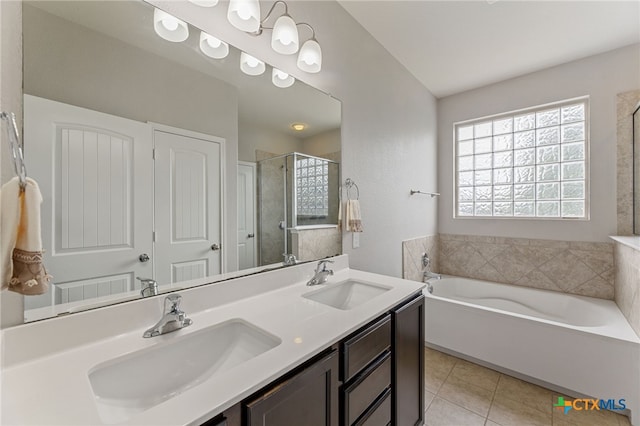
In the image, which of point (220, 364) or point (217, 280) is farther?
point (217, 280)

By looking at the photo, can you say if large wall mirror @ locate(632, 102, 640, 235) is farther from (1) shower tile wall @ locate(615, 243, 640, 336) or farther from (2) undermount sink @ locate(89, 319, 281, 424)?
(2) undermount sink @ locate(89, 319, 281, 424)

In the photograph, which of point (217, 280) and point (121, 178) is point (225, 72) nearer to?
point (121, 178)

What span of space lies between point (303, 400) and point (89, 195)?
3.13 ft

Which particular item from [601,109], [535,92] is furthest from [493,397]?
[535,92]

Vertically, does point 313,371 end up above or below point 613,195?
below

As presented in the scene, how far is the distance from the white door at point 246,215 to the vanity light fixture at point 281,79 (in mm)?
520

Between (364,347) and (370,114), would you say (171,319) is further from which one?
(370,114)

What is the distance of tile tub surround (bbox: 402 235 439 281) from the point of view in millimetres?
2688

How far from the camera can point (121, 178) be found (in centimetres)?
92

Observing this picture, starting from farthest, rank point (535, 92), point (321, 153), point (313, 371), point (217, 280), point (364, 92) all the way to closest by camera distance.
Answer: point (535, 92) → point (364, 92) → point (321, 153) → point (217, 280) → point (313, 371)

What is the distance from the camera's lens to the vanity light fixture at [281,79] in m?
1.46

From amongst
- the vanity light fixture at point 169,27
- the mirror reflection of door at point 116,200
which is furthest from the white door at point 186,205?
the vanity light fixture at point 169,27

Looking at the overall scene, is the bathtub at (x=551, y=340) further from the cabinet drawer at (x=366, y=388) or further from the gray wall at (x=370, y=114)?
the cabinet drawer at (x=366, y=388)

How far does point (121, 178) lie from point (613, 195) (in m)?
3.73
